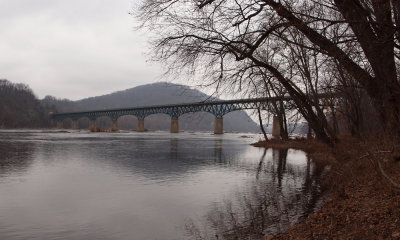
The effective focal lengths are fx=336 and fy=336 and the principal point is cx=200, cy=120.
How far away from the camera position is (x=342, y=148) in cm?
2294

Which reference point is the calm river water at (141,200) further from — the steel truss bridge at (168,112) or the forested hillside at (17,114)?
the forested hillside at (17,114)

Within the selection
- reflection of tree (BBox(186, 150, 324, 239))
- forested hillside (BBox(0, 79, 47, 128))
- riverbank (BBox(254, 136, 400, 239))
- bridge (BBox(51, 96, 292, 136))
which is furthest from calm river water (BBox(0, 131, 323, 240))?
forested hillside (BBox(0, 79, 47, 128))

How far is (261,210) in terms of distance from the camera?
1045 cm

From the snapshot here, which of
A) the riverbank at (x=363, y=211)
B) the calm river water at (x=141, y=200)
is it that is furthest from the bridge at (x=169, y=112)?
the riverbank at (x=363, y=211)

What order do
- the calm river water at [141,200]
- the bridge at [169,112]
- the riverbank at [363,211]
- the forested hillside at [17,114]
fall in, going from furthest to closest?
the forested hillside at [17,114], the bridge at [169,112], the calm river water at [141,200], the riverbank at [363,211]

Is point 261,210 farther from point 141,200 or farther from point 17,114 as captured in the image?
→ point 17,114

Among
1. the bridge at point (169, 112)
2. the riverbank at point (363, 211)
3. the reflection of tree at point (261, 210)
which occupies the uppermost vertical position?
the bridge at point (169, 112)

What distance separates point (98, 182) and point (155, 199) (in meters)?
4.48

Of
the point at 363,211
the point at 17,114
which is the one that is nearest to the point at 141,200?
the point at 363,211

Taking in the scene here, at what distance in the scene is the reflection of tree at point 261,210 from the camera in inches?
330

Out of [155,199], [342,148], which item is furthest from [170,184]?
[342,148]

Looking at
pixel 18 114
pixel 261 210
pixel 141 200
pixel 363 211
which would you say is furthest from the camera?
pixel 18 114

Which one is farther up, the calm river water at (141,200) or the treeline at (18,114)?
the treeline at (18,114)

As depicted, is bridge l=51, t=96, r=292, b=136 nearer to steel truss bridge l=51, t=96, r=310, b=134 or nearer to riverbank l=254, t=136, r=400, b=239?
steel truss bridge l=51, t=96, r=310, b=134
